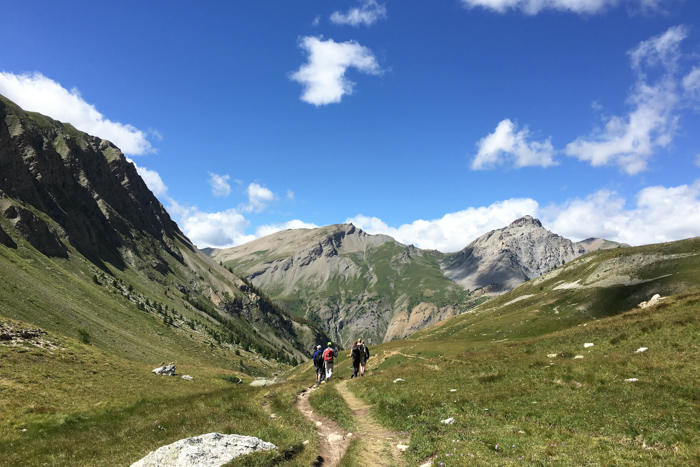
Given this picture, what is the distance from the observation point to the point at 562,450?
38.4 ft

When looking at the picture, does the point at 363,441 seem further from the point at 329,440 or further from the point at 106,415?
the point at 106,415

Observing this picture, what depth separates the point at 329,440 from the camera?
16.6m

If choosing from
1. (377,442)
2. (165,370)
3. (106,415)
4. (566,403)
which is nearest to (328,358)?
(106,415)

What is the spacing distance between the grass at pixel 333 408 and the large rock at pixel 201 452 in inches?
310

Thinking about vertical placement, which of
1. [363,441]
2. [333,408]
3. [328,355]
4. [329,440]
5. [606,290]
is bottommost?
[333,408]

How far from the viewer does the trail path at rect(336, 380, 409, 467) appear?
13.8 metres

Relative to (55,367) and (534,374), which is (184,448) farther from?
(55,367)

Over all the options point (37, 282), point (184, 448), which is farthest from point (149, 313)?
point (184, 448)

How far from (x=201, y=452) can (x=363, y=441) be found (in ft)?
25.9

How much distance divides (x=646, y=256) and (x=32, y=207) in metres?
276

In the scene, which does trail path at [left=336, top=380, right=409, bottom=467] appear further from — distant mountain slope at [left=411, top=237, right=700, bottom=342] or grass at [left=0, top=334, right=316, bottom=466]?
distant mountain slope at [left=411, top=237, right=700, bottom=342]

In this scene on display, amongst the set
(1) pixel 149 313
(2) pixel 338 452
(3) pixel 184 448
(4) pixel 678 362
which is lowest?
(1) pixel 149 313

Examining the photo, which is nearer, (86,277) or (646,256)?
(646,256)

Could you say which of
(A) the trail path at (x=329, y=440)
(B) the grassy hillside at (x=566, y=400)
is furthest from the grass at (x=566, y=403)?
(A) the trail path at (x=329, y=440)
